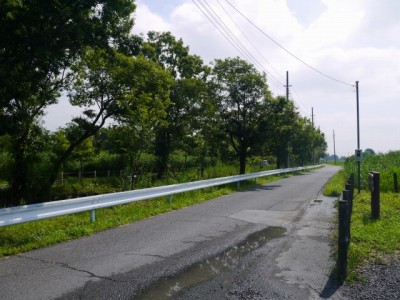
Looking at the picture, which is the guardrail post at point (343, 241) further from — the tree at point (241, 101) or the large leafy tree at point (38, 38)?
the tree at point (241, 101)

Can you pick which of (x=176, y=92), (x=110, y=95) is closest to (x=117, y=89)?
(x=110, y=95)

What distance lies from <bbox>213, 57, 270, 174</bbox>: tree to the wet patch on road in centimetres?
1889

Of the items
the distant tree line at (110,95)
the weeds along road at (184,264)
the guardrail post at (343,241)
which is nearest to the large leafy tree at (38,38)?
the distant tree line at (110,95)

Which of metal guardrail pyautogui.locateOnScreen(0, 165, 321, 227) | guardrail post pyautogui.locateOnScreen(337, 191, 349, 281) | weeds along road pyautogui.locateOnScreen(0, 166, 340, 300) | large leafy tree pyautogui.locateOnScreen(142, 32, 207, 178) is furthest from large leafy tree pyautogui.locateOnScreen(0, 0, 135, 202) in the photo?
large leafy tree pyautogui.locateOnScreen(142, 32, 207, 178)

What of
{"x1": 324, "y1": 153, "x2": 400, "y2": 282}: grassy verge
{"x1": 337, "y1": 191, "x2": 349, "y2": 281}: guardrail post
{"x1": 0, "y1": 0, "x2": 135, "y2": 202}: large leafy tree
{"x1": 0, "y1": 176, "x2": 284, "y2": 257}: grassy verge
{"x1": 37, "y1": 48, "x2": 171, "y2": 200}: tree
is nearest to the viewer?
{"x1": 337, "y1": 191, "x2": 349, "y2": 281}: guardrail post

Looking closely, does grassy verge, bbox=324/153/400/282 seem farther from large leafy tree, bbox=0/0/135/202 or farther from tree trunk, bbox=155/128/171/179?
tree trunk, bbox=155/128/171/179

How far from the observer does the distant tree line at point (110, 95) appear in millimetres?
8859

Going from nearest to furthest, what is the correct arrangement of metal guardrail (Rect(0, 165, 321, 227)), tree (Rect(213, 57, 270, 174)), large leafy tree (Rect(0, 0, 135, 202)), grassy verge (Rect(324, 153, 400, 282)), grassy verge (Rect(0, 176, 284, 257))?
grassy verge (Rect(324, 153, 400, 282)), grassy verge (Rect(0, 176, 284, 257)), metal guardrail (Rect(0, 165, 321, 227)), large leafy tree (Rect(0, 0, 135, 202)), tree (Rect(213, 57, 270, 174))

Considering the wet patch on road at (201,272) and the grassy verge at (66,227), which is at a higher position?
the grassy verge at (66,227)

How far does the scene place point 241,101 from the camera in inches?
1011

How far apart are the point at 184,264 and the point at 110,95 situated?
16224mm

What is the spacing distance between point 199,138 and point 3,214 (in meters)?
22.3

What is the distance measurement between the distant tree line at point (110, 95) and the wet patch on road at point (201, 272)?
6.29 m

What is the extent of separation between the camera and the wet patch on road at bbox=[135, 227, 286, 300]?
4442 mm
